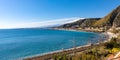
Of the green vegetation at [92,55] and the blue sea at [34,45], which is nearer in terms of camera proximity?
the green vegetation at [92,55]

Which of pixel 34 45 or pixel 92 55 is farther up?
pixel 92 55

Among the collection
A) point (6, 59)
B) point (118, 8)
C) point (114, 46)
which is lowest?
point (6, 59)

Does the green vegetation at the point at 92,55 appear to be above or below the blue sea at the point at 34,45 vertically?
above

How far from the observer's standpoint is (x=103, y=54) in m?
23.1

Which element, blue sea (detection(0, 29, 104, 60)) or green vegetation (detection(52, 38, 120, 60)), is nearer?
green vegetation (detection(52, 38, 120, 60))

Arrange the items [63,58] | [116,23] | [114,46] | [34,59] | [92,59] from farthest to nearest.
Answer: [116,23], [114,46], [34,59], [63,58], [92,59]

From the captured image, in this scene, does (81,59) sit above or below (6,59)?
above

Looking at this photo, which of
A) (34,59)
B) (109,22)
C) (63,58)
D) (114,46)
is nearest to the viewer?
(63,58)

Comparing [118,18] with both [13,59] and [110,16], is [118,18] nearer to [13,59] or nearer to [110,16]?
[110,16]

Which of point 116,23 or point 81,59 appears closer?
point 81,59

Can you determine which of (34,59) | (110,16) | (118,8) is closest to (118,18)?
(110,16)

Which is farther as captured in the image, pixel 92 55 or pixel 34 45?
pixel 34 45

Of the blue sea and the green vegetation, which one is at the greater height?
the green vegetation

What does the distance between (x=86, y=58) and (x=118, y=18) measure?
366ft
